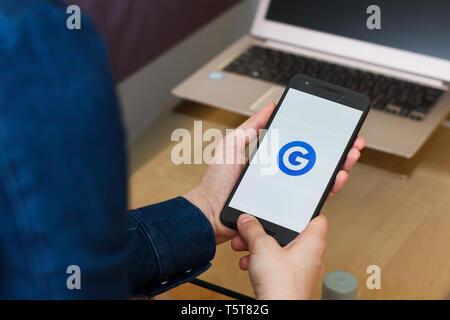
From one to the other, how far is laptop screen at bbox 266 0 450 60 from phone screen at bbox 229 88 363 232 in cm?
37

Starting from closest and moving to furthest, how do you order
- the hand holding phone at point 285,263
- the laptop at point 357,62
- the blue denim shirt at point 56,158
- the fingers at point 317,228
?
the blue denim shirt at point 56,158 → the hand holding phone at point 285,263 → the fingers at point 317,228 → the laptop at point 357,62

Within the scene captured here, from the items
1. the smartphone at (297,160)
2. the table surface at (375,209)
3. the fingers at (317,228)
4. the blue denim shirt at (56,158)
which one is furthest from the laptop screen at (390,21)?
the blue denim shirt at (56,158)

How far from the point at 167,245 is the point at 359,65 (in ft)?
1.93

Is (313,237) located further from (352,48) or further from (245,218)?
(352,48)

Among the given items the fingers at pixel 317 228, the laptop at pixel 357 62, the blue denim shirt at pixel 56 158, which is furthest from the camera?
the laptop at pixel 357 62

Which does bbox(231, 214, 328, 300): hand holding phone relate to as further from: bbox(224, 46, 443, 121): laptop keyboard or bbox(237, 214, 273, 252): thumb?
bbox(224, 46, 443, 121): laptop keyboard

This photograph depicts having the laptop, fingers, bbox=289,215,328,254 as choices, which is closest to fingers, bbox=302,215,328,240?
fingers, bbox=289,215,328,254

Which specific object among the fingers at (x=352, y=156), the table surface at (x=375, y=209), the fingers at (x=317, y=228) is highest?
the fingers at (x=352, y=156)

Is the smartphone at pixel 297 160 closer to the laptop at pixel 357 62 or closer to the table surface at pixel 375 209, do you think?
the table surface at pixel 375 209

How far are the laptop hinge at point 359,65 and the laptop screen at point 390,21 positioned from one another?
0.04 m

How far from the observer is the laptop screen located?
1.07m

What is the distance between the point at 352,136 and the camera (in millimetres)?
766

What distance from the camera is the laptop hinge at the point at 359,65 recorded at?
1091mm

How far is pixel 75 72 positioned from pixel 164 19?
1185mm
